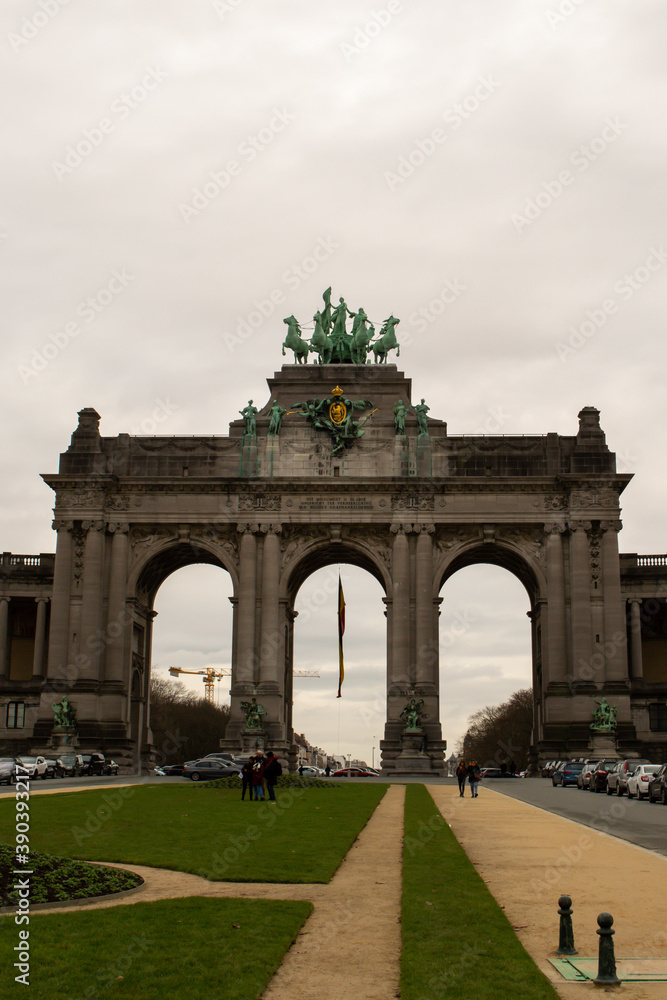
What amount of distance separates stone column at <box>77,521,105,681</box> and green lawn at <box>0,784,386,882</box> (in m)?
35.7

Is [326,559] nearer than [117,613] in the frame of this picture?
No

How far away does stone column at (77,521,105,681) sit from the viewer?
77.0m

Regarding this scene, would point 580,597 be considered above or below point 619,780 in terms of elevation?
above

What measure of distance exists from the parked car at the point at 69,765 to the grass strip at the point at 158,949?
50923 mm

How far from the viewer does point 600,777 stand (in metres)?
54.4

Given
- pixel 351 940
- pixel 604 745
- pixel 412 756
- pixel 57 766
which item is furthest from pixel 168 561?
pixel 351 940

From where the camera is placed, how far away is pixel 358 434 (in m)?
79.2

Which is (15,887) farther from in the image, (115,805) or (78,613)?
(78,613)

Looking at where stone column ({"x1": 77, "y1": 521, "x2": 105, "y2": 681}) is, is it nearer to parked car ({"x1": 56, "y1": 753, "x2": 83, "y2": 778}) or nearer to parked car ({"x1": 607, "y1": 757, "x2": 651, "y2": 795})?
parked car ({"x1": 56, "y1": 753, "x2": 83, "y2": 778})

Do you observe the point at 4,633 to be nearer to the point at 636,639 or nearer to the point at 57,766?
the point at 57,766

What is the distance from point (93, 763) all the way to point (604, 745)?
3288cm

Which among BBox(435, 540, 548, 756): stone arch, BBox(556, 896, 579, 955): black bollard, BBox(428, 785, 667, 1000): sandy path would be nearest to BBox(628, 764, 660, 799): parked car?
BBox(428, 785, 667, 1000): sandy path

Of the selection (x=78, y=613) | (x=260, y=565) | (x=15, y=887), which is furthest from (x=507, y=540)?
(x=15, y=887)

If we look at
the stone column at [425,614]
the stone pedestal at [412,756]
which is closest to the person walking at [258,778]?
the stone pedestal at [412,756]
